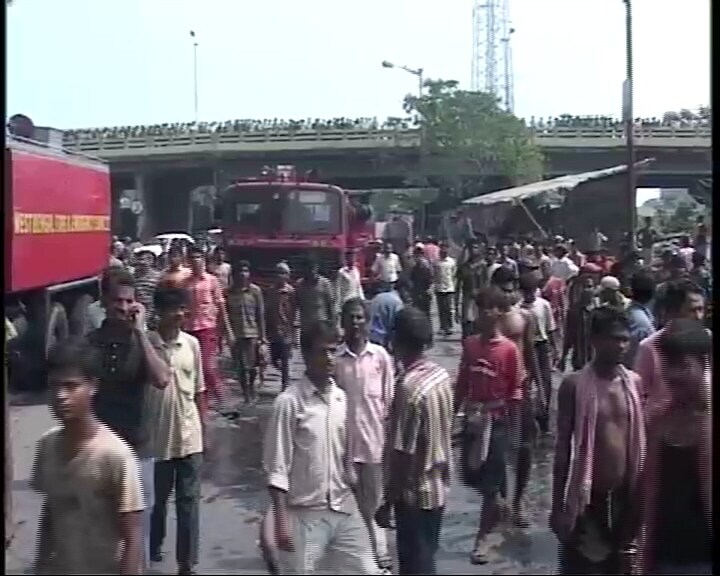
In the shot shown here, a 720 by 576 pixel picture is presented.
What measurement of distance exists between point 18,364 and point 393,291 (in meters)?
1.33

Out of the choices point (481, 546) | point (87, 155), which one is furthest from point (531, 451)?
point (87, 155)

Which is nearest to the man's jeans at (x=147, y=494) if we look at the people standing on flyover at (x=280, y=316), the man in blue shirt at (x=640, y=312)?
the people standing on flyover at (x=280, y=316)

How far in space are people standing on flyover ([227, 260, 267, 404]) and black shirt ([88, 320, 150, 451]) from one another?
0.94 metres

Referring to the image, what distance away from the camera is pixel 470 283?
4121 millimetres

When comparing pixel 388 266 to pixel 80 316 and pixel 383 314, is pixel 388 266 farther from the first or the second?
pixel 80 316

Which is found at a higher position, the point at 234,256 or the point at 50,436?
the point at 234,256

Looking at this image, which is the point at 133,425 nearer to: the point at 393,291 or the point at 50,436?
the point at 50,436

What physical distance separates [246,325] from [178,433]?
1177mm

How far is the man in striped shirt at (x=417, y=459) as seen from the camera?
302 cm

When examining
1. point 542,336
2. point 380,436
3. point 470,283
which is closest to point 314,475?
point 380,436

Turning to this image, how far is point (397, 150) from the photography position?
380cm

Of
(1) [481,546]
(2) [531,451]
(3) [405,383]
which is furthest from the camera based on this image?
→ (2) [531,451]

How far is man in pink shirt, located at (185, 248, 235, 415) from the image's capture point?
3721mm

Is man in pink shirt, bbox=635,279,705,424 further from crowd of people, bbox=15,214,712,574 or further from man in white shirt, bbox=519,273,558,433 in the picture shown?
man in white shirt, bbox=519,273,558,433
